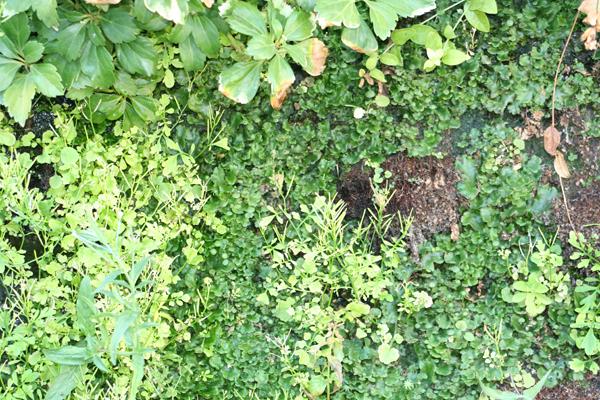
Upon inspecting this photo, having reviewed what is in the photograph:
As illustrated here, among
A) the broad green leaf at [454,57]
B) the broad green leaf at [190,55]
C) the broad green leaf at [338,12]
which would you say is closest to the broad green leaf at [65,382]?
the broad green leaf at [190,55]

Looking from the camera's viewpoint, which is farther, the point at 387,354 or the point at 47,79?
the point at 387,354

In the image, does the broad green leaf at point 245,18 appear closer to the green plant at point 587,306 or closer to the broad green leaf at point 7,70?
the broad green leaf at point 7,70

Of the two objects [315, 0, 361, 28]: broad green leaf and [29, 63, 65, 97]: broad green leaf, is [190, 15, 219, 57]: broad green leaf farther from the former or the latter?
[29, 63, 65, 97]: broad green leaf

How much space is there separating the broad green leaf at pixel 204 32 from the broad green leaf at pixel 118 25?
218mm

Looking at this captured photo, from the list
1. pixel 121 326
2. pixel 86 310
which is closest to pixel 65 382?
pixel 86 310

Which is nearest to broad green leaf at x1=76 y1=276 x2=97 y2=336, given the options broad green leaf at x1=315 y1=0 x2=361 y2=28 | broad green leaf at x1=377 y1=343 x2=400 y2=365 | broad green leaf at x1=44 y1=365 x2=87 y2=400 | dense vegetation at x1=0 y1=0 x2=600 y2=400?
dense vegetation at x1=0 y1=0 x2=600 y2=400

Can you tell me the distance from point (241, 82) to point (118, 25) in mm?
501

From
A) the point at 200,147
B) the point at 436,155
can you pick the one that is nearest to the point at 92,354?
the point at 200,147

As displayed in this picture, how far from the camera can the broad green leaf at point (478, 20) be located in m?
2.56

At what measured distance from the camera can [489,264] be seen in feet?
8.83

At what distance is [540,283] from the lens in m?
2.62

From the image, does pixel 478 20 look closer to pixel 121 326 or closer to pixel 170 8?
pixel 170 8

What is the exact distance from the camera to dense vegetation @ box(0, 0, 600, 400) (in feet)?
8.48

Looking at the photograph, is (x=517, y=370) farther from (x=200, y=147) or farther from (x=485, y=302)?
(x=200, y=147)
